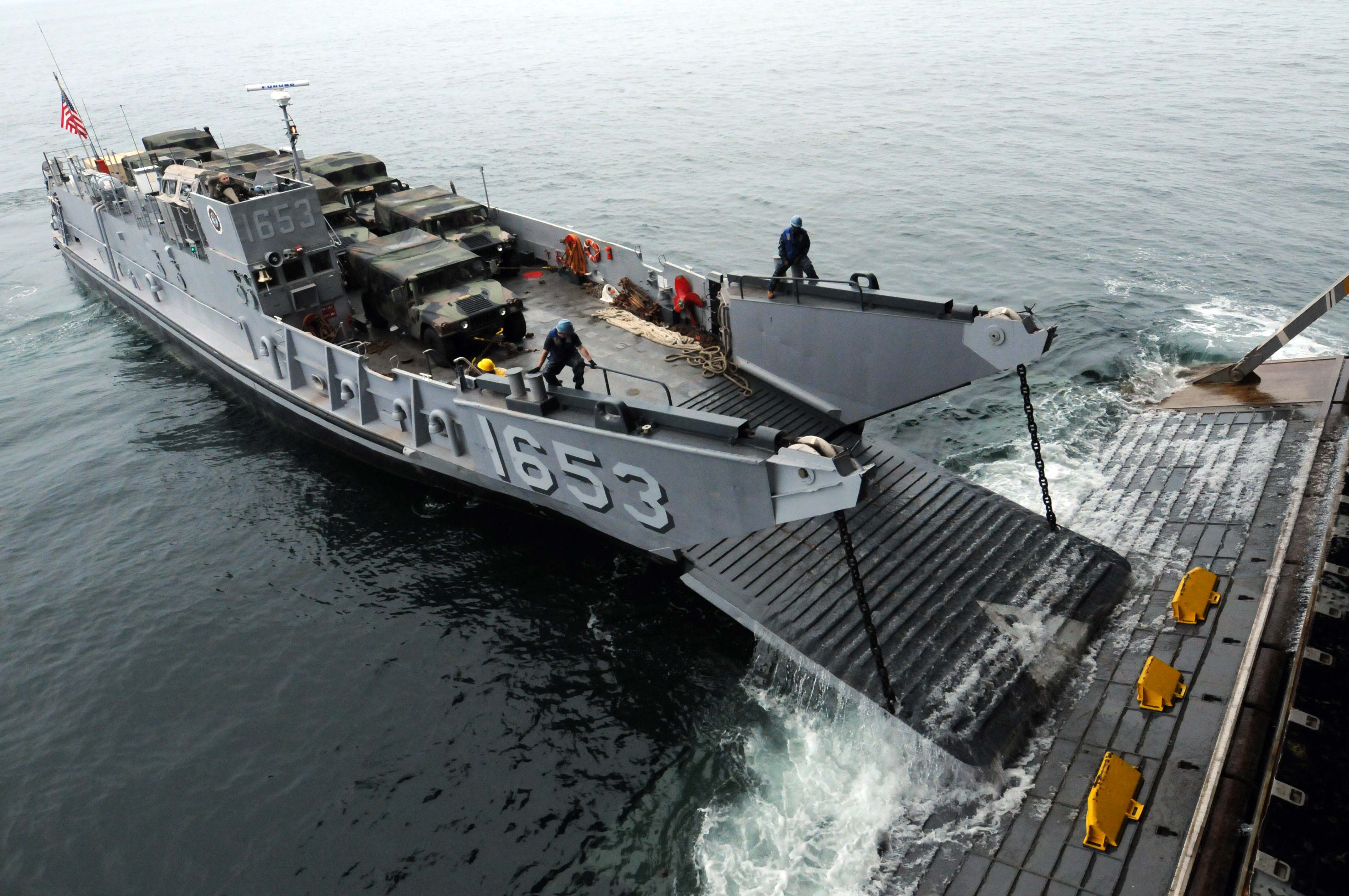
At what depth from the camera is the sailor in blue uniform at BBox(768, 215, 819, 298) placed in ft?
43.6

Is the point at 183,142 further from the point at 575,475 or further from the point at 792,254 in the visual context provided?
the point at 575,475

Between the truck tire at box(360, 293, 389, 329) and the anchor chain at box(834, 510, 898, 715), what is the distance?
12173mm

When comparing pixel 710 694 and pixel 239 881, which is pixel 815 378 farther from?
pixel 239 881

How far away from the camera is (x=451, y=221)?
1912 cm

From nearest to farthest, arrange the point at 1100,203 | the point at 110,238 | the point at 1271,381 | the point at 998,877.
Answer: the point at 998,877
the point at 1271,381
the point at 110,238
the point at 1100,203

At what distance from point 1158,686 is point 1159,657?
79 centimetres

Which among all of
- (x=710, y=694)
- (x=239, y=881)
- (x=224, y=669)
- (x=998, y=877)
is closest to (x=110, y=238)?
(x=224, y=669)

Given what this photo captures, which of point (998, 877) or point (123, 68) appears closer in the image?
point (998, 877)

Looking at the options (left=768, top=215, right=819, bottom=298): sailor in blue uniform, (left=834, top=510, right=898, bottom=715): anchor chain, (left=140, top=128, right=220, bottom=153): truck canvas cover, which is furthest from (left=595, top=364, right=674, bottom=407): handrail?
(left=140, top=128, right=220, bottom=153): truck canvas cover

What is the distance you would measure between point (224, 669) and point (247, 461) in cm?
615

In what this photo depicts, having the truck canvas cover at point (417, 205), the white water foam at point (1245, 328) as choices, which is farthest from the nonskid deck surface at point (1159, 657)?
the truck canvas cover at point (417, 205)

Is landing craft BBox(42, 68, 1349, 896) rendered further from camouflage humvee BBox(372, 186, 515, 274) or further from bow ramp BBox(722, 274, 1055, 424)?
camouflage humvee BBox(372, 186, 515, 274)

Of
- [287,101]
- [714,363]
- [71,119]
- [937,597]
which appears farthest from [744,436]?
[71,119]

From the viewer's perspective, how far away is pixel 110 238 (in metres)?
22.3
